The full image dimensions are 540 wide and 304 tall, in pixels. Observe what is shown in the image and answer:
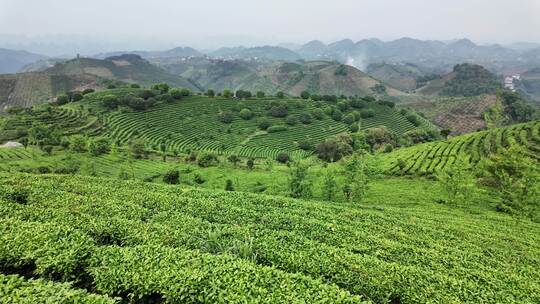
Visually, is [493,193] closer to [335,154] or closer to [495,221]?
[495,221]

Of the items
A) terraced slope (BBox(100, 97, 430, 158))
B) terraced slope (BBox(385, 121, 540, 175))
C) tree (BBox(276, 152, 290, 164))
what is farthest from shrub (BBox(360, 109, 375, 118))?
terraced slope (BBox(385, 121, 540, 175))

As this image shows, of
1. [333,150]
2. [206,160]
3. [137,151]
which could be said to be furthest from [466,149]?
[137,151]

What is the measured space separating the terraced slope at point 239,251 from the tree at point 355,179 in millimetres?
19225

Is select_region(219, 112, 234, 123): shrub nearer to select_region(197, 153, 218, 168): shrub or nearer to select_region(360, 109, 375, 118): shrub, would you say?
select_region(197, 153, 218, 168): shrub

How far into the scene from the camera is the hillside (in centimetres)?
10156

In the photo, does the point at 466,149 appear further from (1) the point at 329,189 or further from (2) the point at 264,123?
(2) the point at 264,123

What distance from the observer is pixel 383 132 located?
10712 centimetres

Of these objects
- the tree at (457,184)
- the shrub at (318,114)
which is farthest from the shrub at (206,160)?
the shrub at (318,114)

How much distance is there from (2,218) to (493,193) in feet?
187

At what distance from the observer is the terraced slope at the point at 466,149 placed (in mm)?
62778

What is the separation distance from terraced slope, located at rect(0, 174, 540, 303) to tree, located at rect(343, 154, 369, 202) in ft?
63.1

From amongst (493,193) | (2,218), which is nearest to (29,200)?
(2,218)

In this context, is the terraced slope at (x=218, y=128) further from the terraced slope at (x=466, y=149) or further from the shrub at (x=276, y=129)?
the terraced slope at (x=466, y=149)

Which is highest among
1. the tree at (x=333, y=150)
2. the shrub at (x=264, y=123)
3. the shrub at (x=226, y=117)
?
the shrub at (x=226, y=117)
